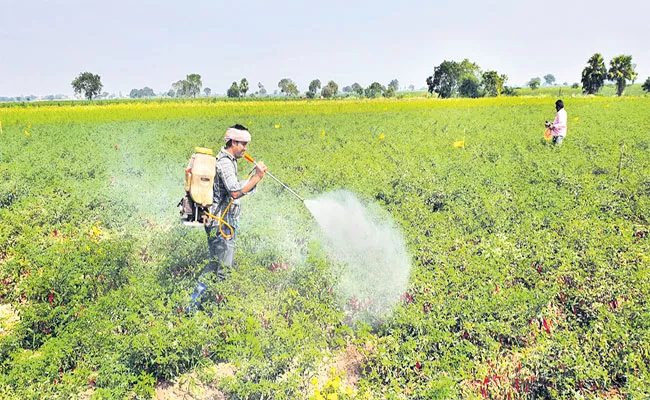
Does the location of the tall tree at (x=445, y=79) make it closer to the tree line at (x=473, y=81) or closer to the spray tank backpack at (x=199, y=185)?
the tree line at (x=473, y=81)

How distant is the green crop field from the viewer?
3.95m

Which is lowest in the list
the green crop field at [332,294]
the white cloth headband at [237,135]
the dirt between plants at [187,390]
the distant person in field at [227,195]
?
the dirt between plants at [187,390]

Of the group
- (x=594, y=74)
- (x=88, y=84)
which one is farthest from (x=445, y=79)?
(x=88, y=84)

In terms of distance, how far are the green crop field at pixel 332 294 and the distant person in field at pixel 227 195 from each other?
241mm

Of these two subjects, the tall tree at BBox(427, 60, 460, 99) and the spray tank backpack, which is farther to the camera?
the tall tree at BBox(427, 60, 460, 99)

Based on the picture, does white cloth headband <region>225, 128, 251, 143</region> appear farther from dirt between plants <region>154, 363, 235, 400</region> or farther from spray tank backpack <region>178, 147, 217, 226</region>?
dirt between plants <region>154, 363, 235, 400</region>

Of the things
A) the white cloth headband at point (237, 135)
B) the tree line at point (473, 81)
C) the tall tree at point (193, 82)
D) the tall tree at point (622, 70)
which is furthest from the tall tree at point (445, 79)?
the white cloth headband at point (237, 135)

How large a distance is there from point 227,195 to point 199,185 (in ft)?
1.58

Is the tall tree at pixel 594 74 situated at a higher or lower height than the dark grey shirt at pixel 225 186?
higher

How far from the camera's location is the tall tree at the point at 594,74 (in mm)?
75750

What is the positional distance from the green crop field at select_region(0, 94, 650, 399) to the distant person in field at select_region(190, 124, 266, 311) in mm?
241

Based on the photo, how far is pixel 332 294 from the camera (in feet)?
17.4

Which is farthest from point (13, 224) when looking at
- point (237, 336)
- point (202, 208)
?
point (237, 336)

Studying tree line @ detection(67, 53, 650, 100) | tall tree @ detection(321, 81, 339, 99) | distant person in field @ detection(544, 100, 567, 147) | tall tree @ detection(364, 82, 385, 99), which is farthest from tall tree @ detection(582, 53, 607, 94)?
distant person in field @ detection(544, 100, 567, 147)
